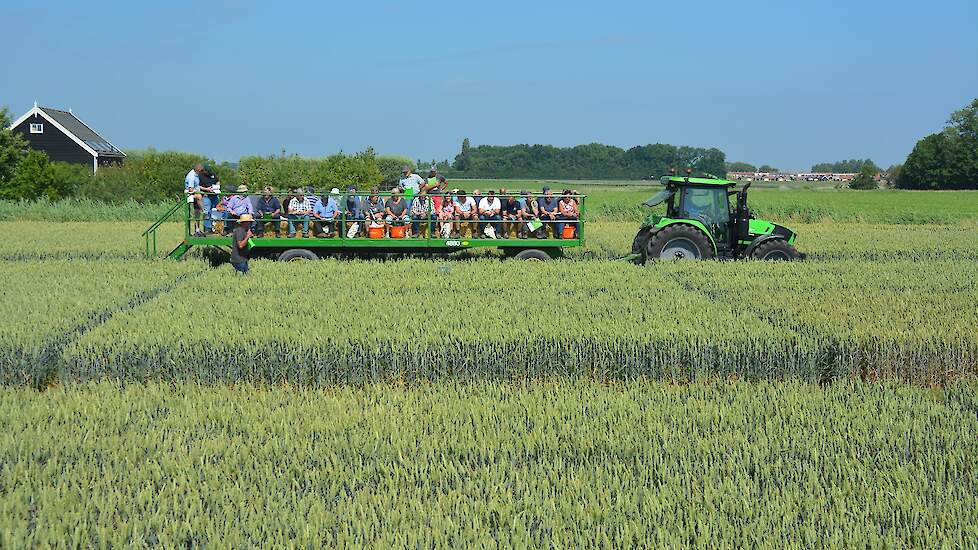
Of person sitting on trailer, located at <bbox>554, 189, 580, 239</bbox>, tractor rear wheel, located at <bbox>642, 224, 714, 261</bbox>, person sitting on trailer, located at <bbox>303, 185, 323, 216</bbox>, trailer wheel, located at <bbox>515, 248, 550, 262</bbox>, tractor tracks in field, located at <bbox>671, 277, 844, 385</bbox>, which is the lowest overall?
tractor tracks in field, located at <bbox>671, 277, 844, 385</bbox>

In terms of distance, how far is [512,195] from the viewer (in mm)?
17391

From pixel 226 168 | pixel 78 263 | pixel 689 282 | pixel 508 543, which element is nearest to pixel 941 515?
pixel 508 543

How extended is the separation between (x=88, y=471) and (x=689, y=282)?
10.2 metres

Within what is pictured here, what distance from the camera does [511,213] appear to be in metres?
17.5

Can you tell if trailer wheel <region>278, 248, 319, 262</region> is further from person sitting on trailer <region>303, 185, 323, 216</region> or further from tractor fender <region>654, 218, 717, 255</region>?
tractor fender <region>654, 218, 717, 255</region>

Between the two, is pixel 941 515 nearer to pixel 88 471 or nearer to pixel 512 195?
pixel 88 471

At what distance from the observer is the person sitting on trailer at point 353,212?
1702 centimetres

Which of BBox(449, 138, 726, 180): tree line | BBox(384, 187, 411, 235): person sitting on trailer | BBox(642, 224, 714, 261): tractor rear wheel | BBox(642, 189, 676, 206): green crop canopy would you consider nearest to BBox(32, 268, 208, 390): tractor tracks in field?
BBox(384, 187, 411, 235): person sitting on trailer

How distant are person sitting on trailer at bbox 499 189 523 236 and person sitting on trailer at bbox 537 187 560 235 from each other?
1.33 ft

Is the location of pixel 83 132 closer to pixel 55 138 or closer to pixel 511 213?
pixel 55 138

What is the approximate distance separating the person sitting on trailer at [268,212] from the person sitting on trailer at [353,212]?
4.19 feet

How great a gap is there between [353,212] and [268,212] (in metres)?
1.62

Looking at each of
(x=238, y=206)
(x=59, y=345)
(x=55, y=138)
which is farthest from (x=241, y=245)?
(x=55, y=138)

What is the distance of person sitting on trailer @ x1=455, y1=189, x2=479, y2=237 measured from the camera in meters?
17.3
